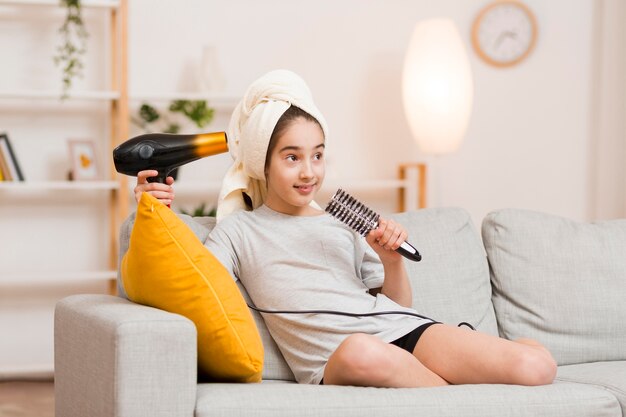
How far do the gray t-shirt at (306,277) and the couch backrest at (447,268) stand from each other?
0.16 m

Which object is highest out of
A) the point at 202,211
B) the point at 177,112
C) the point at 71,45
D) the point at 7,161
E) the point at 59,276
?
the point at 71,45

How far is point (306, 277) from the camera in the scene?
2172 mm

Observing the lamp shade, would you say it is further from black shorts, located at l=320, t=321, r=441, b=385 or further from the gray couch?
black shorts, located at l=320, t=321, r=441, b=385

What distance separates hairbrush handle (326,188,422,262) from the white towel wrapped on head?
256 millimetres

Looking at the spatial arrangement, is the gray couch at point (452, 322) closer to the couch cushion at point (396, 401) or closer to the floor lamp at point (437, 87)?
the couch cushion at point (396, 401)

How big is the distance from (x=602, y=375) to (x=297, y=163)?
0.91 meters

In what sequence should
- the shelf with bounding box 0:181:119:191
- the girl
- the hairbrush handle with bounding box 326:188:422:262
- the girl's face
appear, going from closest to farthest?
the girl
the hairbrush handle with bounding box 326:188:422:262
the girl's face
the shelf with bounding box 0:181:119:191

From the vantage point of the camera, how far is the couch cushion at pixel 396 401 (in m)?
1.74

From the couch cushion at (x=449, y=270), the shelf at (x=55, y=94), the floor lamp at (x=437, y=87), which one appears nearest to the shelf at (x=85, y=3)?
the shelf at (x=55, y=94)

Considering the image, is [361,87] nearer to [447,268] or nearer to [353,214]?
[447,268]

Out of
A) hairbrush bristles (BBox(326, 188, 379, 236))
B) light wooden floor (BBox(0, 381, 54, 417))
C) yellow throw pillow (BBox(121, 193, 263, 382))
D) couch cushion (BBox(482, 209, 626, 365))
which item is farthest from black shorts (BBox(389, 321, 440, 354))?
light wooden floor (BBox(0, 381, 54, 417))

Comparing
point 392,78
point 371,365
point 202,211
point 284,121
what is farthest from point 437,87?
point 371,365

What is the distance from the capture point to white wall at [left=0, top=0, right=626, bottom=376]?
431cm

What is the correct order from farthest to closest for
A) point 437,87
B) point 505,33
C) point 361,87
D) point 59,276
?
point 505,33 → point 361,87 → point 437,87 → point 59,276
